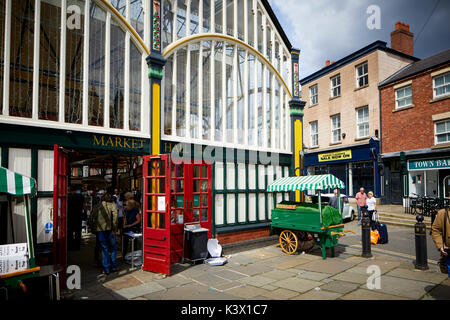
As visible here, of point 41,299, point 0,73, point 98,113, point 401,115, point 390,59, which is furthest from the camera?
point 390,59

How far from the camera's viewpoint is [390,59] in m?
21.4

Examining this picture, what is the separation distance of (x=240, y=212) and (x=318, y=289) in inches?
196

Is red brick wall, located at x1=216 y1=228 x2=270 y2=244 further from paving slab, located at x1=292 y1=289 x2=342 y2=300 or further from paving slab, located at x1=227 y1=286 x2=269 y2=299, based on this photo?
paving slab, located at x1=292 y1=289 x2=342 y2=300

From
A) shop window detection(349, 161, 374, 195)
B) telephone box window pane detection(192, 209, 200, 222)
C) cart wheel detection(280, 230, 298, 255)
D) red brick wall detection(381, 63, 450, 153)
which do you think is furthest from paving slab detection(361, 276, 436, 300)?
shop window detection(349, 161, 374, 195)

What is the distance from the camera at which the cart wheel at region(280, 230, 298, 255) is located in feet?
30.9

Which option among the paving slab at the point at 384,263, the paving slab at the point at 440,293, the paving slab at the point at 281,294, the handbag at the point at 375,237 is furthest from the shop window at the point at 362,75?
the paving slab at the point at 281,294

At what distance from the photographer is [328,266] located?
8.07 meters

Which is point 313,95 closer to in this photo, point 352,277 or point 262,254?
point 262,254

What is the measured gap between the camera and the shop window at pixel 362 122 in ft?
72.1

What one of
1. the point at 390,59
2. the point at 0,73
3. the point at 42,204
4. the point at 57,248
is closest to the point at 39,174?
the point at 42,204

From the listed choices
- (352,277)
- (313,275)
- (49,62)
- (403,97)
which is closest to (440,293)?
(352,277)

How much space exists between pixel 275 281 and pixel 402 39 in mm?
22815

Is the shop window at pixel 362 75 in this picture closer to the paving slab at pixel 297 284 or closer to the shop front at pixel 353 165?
the shop front at pixel 353 165
